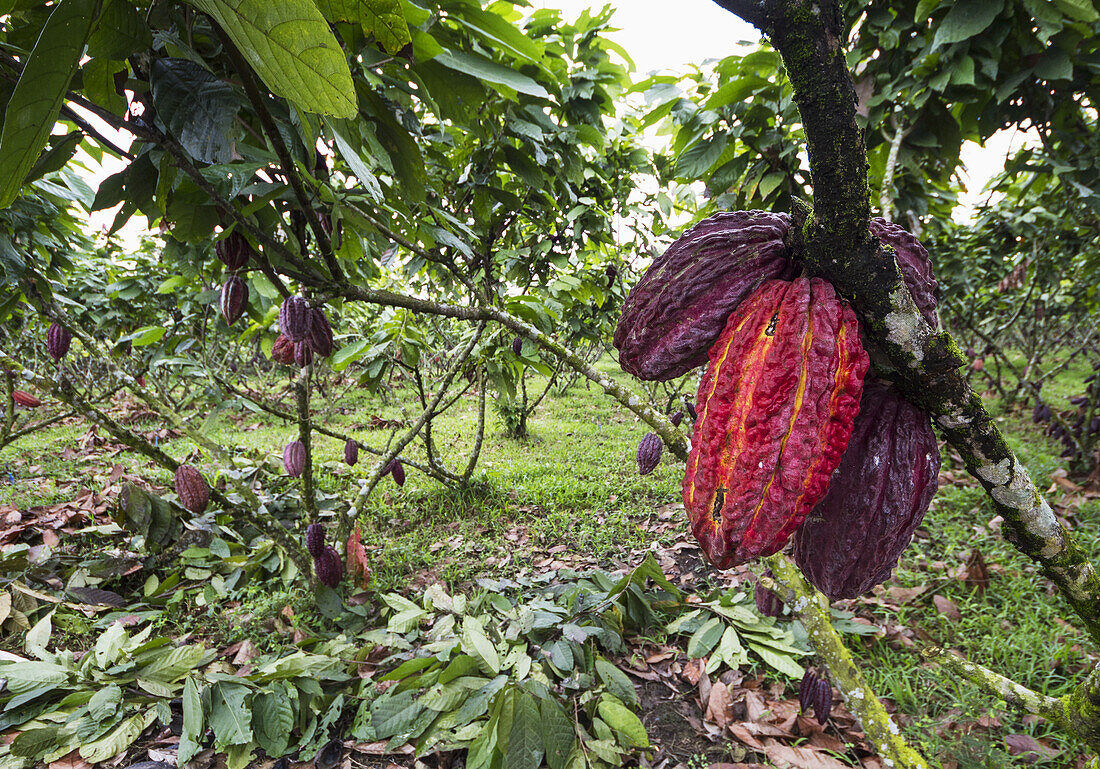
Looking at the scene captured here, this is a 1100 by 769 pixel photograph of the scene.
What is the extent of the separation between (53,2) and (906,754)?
1862 mm

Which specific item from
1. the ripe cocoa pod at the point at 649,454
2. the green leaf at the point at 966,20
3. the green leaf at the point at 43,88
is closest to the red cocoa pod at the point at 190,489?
the ripe cocoa pod at the point at 649,454

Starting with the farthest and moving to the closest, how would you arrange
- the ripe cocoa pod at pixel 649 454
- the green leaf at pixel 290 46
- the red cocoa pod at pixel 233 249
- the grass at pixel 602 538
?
the ripe cocoa pod at pixel 649 454 → the grass at pixel 602 538 → the red cocoa pod at pixel 233 249 → the green leaf at pixel 290 46

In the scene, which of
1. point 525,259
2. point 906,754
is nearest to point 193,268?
point 525,259

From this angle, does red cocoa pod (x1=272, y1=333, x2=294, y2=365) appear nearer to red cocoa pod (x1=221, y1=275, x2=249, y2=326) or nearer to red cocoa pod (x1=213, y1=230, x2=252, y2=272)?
red cocoa pod (x1=221, y1=275, x2=249, y2=326)

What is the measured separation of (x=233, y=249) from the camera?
1319 millimetres

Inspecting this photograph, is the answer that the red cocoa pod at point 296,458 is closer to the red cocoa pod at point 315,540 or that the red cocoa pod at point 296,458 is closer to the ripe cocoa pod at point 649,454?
the red cocoa pod at point 315,540

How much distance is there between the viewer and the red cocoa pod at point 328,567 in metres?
2.23

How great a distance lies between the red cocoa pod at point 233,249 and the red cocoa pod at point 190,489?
1.41m

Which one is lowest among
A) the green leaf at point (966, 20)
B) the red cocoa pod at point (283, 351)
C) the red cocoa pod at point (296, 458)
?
the red cocoa pod at point (296, 458)

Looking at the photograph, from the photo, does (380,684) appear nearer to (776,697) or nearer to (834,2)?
(776,697)

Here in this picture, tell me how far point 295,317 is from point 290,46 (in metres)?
1.41

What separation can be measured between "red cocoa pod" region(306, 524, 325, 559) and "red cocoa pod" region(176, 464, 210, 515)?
548 millimetres

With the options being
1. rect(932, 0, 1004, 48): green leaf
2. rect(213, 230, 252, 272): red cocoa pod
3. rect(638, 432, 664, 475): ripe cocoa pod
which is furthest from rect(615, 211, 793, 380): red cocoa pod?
rect(638, 432, 664, 475): ripe cocoa pod

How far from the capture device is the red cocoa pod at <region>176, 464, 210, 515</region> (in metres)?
2.25
